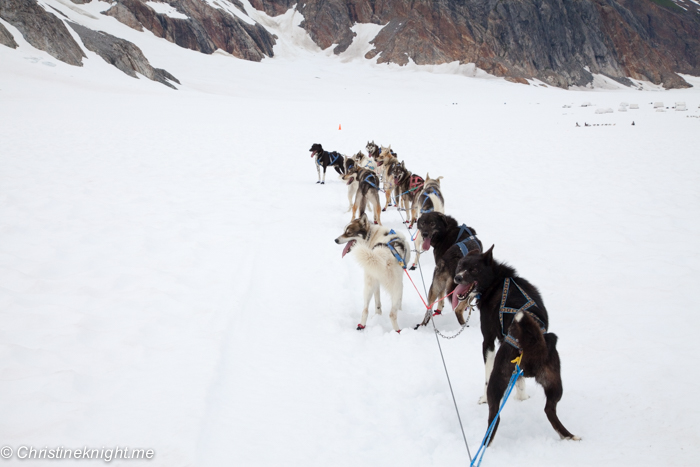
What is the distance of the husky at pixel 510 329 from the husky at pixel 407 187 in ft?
13.1

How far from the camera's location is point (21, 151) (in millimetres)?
9375

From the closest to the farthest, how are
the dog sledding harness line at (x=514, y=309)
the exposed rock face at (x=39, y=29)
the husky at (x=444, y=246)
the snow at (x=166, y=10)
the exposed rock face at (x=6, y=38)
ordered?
1. the dog sledding harness line at (x=514, y=309)
2. the husky at (x=444, y=246)
3. the exposed rock face at (x=6, y=38)
4. the exposed rock face at (x=39, y=29)
5. the snow at (x=166, y=10)

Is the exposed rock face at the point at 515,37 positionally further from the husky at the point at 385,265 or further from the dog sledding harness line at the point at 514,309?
the dog sledding harness line at the point at 514,309

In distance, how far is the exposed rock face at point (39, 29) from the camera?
99.6 feet

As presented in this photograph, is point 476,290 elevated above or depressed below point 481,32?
below

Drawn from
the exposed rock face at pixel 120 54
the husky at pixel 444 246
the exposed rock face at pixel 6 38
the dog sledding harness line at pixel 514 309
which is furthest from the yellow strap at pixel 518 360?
the exposed rock face at pixel 120 54

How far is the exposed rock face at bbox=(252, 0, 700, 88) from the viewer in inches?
2869

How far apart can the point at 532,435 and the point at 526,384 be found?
1.64ft

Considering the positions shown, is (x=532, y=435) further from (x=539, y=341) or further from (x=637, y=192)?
(x=637, y=192)

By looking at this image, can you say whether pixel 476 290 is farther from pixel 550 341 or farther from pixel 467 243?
pixel 467 243

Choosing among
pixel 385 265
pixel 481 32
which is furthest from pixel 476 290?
pixel 481 32

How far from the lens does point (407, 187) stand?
24.0ft

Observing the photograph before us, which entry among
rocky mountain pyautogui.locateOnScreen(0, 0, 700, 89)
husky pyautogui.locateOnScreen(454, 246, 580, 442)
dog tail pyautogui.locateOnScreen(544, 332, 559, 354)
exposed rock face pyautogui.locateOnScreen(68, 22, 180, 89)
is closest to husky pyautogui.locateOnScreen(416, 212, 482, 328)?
husky pyautogui.locateOnScreen(454, 246, 580, 442)

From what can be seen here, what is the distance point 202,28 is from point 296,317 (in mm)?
77635
